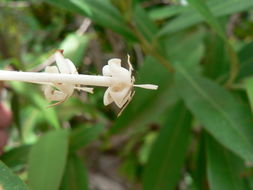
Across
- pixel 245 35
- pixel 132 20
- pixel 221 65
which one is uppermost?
pixel 132 20

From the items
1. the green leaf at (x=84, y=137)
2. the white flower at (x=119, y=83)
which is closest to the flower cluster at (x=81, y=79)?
the white flower at (x=119, y=83)

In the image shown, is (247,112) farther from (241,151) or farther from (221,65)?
(221,65)

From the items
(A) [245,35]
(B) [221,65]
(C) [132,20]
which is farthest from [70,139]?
(A) [245,35]

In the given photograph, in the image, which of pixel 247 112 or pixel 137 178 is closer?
pixel 247 112

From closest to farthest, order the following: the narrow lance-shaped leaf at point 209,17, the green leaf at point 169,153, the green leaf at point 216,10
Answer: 1. the narrow lance-shaped leaf at point 209,17
2. the green leaf at point 216,10
3. the green leaf at point 169,153

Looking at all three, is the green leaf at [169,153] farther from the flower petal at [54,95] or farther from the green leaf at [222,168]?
the flower petal at [54,95]

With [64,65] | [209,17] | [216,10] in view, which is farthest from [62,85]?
[216,10]

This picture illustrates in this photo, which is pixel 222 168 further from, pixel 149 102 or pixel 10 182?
pixel 10 182
